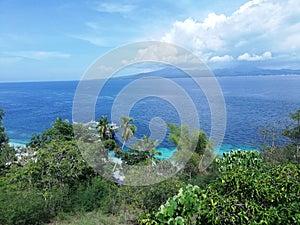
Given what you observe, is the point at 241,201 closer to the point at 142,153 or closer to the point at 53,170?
the point at 53,170

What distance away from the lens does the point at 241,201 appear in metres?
2.40

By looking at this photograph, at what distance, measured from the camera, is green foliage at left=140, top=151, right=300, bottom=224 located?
209 centimetres

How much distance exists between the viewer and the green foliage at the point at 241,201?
2092 millimetres

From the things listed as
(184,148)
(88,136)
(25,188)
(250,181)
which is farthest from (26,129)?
(250,181)

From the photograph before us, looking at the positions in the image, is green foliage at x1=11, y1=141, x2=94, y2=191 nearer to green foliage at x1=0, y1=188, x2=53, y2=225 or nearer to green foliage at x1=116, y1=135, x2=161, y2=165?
green foliage at x1=0, y1=188, x2=53, y2=225

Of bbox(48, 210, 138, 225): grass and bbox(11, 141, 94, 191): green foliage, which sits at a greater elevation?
bbox(11, 141, 94, 191): green foliage

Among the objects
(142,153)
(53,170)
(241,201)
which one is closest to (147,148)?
(142,153)

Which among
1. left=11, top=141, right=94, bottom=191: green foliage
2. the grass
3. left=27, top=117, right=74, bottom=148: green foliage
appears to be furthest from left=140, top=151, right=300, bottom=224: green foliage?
left=27, top=117, right=74, bottom=148: green foliage

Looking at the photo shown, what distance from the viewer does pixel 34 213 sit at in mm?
6957

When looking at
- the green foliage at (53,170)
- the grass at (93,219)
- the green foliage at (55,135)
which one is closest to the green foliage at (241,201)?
the grass at (93,219)

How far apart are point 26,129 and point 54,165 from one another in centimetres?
3033

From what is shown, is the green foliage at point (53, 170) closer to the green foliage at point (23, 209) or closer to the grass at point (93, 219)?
the green foliage at point (23, 209)

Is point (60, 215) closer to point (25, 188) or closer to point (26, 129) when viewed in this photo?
point (25, 188)

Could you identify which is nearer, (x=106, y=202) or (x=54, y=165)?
(x=106, y=202)
